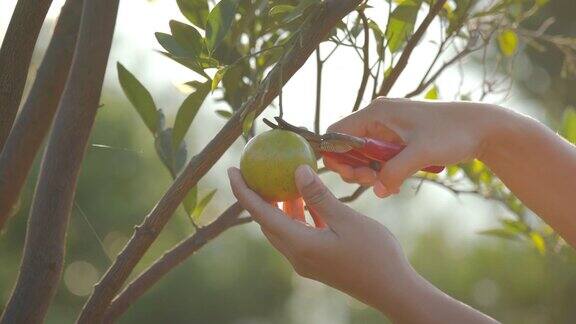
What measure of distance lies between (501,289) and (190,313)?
179cm

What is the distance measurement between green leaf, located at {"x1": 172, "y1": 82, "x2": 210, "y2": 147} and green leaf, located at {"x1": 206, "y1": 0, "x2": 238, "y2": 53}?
0.04 meters

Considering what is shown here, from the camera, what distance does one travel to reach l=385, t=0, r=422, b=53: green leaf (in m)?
0.95

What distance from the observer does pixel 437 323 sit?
743 millimetres

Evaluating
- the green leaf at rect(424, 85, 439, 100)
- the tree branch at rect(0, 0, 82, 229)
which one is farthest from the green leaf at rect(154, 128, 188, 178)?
the green leaf at rect(424, 85, 439, 100)

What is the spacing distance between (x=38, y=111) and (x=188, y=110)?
16cm

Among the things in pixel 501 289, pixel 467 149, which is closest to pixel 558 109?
pixel 501 289

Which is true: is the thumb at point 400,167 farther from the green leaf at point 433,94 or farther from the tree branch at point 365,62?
the green leaf at point 433,94

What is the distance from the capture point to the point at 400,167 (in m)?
0.79

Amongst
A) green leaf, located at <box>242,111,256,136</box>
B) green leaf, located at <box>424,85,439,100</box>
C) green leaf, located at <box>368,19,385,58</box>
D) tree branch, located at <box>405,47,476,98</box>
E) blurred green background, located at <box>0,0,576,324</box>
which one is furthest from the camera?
blurred green background, located at <box>0,0,576,324</box>

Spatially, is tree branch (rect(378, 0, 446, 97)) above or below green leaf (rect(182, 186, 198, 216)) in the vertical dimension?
above

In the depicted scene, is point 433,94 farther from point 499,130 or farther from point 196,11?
point 196,11

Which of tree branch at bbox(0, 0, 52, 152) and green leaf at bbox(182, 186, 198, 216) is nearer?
tree branch at bbox(0, 0, 52, 152)

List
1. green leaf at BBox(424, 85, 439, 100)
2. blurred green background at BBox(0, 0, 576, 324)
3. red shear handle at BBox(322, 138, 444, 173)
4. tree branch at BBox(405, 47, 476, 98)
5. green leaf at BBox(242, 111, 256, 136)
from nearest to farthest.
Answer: green leaf at BBox(242, 111, 256, 136) → red shear handle at BBox(322, 138, 444, 173) → tree branch at BBox(405, 47, 476, 98) → green leaf at BBox(424, 85, 439, 100) → blurred green background at BBox(0, 0, 576, 324)

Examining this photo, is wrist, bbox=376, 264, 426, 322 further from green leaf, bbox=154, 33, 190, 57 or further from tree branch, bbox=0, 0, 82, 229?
tree branch, bbox=0, 0, 82, 229
